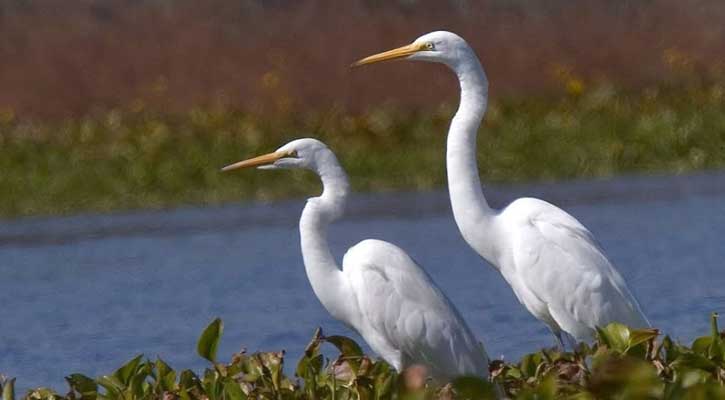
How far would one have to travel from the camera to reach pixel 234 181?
49.5ft

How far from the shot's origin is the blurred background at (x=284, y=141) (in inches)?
396

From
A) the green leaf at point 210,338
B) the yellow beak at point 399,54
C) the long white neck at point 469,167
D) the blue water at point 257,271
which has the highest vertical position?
the yellow beak at point 399,54

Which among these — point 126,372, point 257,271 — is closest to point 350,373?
point 126,372

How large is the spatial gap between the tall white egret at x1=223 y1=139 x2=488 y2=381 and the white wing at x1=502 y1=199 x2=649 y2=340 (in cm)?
41

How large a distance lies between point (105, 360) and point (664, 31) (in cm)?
1368

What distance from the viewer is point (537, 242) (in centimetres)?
651

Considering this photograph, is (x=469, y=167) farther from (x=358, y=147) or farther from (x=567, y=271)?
→ (x=358, y=147)

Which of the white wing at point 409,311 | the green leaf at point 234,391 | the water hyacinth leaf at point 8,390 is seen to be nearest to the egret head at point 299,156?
the white wing at point 409,311

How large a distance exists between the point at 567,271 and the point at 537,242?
0.15 metres

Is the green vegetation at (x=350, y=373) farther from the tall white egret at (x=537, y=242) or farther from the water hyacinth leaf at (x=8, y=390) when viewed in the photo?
the tall white egret at (x=537, y=242)

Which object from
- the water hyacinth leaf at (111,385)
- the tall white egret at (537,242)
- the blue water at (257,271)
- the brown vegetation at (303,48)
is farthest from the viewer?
the brown vegetation at (303,48)

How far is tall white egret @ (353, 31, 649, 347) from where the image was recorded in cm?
650

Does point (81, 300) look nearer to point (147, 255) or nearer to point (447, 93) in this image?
point (147, 255)

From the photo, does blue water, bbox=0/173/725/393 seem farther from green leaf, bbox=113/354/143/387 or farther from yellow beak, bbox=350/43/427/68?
green leaf, bbox=113/354/143/387
